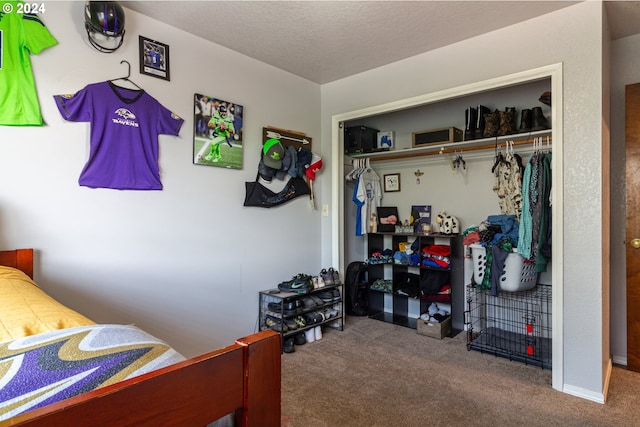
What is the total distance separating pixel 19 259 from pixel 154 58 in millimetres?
1517

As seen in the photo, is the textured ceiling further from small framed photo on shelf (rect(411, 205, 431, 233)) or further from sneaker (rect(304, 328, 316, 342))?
sneaker (rect(304, 328, 316, 342))

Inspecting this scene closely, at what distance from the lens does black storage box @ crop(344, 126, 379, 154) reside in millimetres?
4102

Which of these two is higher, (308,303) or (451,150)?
(451,150)

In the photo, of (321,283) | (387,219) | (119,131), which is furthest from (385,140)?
(119,131)

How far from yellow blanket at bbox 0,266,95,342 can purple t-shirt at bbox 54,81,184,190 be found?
101 centimetres

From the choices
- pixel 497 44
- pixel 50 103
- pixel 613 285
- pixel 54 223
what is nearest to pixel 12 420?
pixel 54 223

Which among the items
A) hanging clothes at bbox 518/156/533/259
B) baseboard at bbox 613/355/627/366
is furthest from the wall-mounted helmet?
baseboard at bbox 613/355/627/366

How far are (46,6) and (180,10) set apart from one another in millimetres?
738

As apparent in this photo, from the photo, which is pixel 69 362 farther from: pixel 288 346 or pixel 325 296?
pixel 325 296

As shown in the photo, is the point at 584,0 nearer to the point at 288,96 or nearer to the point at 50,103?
the point at 288,96

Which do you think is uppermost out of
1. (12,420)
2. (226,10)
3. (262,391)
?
(226,10)

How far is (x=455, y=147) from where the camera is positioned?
355 centimetres

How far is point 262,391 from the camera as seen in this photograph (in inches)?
27.8

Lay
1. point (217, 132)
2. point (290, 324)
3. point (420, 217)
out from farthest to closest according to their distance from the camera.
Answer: point (420, 217), point (290, 324), point (217, 132)
